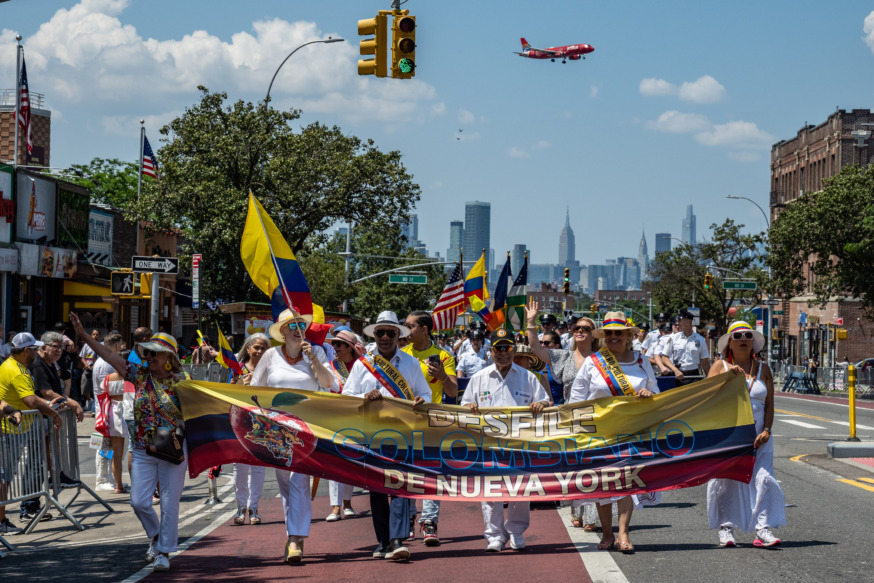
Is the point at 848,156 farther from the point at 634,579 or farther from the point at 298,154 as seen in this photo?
the point at 634,579

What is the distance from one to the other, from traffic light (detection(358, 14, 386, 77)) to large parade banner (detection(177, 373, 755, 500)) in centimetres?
855

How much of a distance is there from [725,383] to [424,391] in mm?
2486

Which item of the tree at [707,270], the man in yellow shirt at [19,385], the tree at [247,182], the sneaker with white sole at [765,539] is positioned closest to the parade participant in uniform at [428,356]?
the sneaker with white sole at [765,539]

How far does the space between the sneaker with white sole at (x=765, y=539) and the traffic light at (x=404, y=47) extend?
31.7 ft

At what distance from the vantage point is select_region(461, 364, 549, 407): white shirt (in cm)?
923

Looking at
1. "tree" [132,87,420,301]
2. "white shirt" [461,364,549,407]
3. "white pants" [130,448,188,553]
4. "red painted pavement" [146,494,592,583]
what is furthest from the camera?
"tree" [132,87,420,301]

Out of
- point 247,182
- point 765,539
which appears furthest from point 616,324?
point 247,182

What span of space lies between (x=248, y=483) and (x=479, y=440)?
9.19ft

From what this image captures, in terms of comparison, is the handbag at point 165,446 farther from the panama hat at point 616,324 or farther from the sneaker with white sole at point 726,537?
the sneaker with white sole at point 726,537

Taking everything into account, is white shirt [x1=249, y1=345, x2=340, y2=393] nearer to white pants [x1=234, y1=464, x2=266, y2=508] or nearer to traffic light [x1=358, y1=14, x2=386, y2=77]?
white pants [x1=234, y1=464, x2=266, y2=508]

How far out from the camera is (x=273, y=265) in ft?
32.3

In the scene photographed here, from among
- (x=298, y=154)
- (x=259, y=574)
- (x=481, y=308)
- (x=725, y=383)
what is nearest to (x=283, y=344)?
(x=259, y=574)

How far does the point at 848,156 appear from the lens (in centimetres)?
6875

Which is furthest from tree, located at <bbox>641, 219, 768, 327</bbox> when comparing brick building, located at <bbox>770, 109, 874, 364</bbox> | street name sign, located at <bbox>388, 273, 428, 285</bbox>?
street name sign, located at <bbox>388, 273, 428, 285</bbox>
